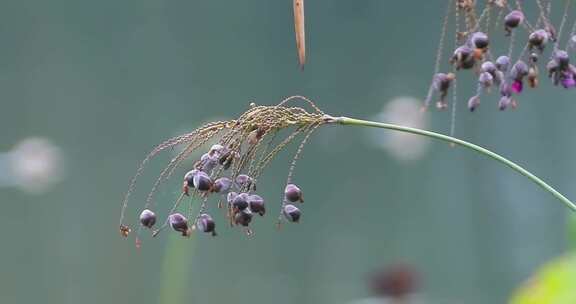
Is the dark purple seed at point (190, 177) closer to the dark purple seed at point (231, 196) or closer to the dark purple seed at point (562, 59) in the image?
the dark purple seed at point (231, 196)

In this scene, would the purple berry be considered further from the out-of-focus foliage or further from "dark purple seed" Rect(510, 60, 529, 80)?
the out-of-focus foliage

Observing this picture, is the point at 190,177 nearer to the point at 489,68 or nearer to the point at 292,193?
the point at 292,193

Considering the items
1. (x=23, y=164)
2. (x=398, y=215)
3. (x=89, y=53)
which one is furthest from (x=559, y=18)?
(x=23, y=164)

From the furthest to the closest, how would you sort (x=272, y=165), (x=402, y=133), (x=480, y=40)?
(x=402, y=133) → (x=272, y=165) → (x=480, y=40)

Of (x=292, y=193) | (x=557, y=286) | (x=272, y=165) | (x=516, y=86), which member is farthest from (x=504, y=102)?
(x=272, y=165)

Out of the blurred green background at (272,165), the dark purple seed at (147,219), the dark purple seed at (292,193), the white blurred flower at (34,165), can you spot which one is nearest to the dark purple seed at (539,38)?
the dark purple seed at (292,193)

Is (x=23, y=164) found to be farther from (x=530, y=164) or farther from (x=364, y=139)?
(x=530, y=164)
